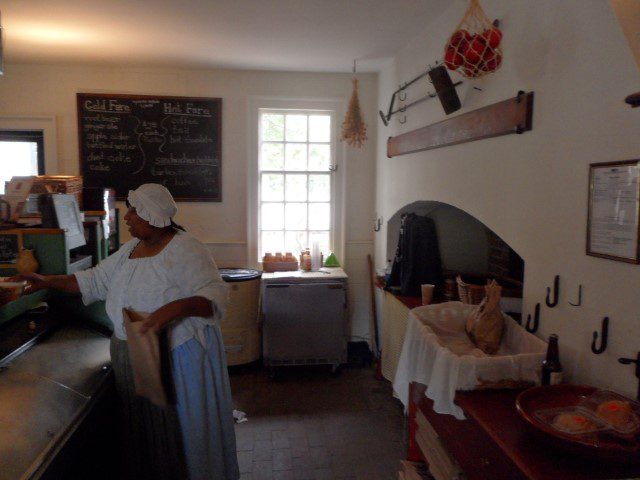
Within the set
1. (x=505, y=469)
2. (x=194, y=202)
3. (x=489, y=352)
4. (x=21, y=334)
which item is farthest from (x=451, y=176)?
(x=194, y=202)

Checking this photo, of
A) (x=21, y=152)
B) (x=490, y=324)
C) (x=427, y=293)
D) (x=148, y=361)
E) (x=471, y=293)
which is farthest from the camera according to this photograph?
(x=21, y=152)

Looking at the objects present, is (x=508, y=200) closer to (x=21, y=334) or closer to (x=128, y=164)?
(x=21, y=334)

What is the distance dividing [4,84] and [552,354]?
4.57 metres

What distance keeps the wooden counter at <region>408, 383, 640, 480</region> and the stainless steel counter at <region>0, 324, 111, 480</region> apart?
1.34 metres

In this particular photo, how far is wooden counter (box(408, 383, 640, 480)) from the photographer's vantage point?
51.1 inches

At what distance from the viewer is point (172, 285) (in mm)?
2102

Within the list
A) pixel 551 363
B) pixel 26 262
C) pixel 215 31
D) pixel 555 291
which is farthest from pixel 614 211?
pixel 215 31

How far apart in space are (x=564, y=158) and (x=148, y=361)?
1.70 meters

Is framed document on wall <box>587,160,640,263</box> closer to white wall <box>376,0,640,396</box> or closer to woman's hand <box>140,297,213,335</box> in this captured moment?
white wall <box>376,0,640,396</box>

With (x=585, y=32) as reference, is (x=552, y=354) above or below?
below

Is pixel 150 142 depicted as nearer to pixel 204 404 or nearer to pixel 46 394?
pixel 204 404

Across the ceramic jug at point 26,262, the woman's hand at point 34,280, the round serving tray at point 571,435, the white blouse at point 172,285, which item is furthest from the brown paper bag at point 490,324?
the ceramic jug at point 26,262

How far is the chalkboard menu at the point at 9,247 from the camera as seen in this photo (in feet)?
7.46

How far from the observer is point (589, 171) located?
5.30 ft
